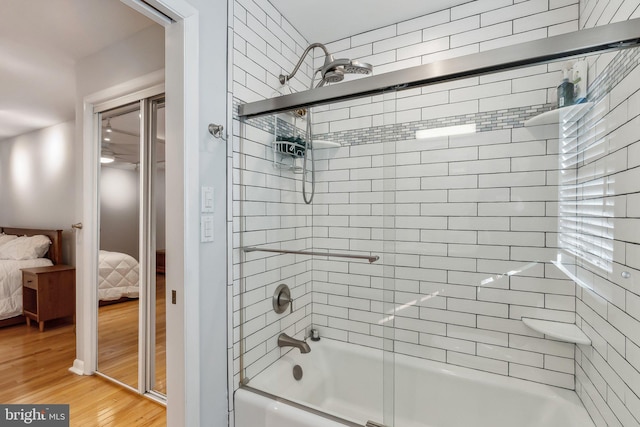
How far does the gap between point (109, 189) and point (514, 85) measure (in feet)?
9.26

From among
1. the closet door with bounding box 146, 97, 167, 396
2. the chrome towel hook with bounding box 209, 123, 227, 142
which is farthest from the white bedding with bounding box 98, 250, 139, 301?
the chrome towel hook with bounding box 209, 123, 227, 142

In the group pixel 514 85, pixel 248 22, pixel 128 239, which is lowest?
pixel 128 239

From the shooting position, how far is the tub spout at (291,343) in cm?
177

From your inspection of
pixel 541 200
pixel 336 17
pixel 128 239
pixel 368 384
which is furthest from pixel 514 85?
pixel 128 239

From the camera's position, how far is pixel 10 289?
133 inches

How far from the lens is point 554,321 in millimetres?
1509

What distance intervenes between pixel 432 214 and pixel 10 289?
4.56 metres

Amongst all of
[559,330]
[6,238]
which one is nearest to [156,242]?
[559,330]

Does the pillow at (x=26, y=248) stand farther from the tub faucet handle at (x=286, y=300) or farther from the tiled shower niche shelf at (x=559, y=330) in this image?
the tiled shower niche shelf at (x=559, y=330)

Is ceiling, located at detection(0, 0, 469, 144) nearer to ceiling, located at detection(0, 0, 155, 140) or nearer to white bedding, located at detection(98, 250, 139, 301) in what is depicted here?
→ ceiling, located at detection(0, 0, 155, 140)

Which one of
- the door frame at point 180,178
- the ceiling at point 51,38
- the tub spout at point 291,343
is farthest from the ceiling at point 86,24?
the tub spout at point 291,343

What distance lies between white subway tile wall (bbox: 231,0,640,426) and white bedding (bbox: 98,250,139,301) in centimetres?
119

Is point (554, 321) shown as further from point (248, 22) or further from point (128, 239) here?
point (128, 239)

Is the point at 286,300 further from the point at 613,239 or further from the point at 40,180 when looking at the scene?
the point at 40,180
